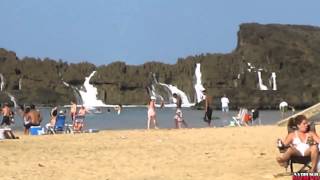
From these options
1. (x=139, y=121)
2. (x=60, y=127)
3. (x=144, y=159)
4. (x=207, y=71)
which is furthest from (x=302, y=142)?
(x=207, y=71)

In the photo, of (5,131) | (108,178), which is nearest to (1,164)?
(108,178)

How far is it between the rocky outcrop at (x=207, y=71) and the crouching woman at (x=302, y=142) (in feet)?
376

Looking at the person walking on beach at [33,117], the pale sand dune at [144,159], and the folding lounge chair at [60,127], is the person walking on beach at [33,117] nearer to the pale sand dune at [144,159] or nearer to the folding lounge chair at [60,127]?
the folding lounge chair at [60,127]

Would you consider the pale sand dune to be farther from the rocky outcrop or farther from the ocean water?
the rocky outcrop

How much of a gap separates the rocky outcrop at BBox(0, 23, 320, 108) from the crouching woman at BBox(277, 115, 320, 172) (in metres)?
115

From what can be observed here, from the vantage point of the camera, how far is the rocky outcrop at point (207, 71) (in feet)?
449

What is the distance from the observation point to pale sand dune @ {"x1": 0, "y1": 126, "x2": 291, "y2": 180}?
10391 mm

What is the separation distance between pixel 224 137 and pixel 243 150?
14.3 ft

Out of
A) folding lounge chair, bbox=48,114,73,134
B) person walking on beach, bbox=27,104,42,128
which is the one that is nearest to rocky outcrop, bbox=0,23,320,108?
folding lounge chair, bbox=48,114,73,134

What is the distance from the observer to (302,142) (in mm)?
8938

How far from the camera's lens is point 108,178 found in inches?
398

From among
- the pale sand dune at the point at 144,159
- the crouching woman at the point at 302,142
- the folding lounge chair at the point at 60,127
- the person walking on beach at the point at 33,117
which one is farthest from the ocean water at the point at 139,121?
the crouching woman at the point at 302,142

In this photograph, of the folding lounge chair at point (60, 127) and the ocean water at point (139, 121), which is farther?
the ocean water at point (139, 121)

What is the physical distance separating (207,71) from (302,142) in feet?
449
